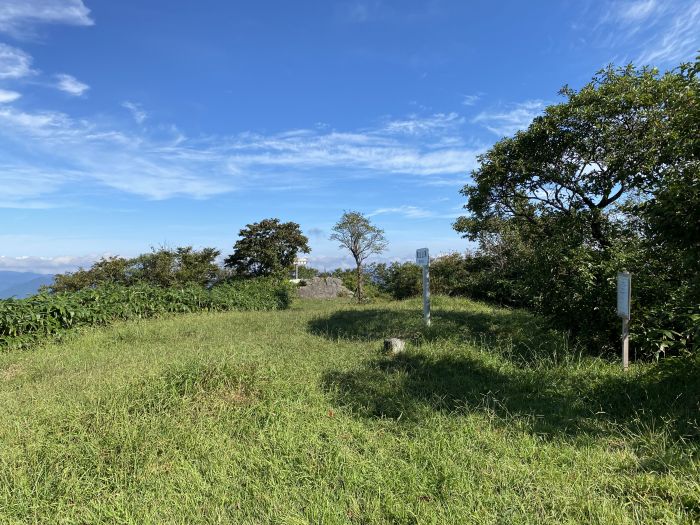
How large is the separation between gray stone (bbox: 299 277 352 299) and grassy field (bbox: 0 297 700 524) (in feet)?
46.6

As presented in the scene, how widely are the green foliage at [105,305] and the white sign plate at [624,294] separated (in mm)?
10007

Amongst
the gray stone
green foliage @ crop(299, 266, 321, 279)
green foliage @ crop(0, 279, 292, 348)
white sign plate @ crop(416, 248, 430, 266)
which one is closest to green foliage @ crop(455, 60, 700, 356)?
white sign plate @ crop(416, 248, 430, 266)

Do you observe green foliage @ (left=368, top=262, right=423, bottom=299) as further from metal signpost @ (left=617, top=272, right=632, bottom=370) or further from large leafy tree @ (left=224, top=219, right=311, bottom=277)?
metal signpost @ (left=617, top=272, right=632, bottom=370)

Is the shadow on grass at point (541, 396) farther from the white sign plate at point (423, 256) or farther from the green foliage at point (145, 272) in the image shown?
the green foliage at point (145, 272)

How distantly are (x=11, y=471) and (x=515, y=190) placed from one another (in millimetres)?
7807

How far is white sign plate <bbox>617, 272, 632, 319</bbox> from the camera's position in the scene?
15.1ft

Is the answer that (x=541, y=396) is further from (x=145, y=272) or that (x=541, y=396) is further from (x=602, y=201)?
(x=145, y=272)

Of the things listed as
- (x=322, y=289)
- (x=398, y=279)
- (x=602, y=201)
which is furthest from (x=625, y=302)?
(x=322, y=289)

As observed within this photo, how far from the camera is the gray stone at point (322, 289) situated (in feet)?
65.1

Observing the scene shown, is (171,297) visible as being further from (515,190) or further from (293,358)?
(515,190)

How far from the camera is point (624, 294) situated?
4645 millimetres

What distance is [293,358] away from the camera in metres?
5.81

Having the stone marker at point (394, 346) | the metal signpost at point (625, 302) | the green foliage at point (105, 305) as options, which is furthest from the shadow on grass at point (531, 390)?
the green foliage at point (105, 305)

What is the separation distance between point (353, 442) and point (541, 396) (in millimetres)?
2253
